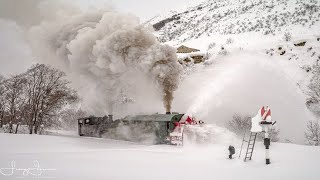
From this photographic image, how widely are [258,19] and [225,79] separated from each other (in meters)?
30.2

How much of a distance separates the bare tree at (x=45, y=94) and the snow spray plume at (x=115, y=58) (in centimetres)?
418

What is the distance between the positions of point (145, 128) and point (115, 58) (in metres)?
7.25

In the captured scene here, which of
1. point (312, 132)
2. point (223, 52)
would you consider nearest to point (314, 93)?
point (312, 132)

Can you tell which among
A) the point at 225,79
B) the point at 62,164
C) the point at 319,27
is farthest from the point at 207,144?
the point at 319,27

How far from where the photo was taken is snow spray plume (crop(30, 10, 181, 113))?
71.5 feet

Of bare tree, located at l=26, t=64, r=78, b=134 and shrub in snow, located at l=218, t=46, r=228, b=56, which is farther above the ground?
shrub in snow, located at l=218, t=46, r=228, b=56

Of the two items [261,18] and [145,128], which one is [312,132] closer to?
[145,128]

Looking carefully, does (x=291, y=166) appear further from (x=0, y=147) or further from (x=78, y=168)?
(x=0, y=147)

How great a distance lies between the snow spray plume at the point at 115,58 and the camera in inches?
858

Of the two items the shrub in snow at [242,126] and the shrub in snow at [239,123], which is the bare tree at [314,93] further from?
the shrub in snow at [239,123]

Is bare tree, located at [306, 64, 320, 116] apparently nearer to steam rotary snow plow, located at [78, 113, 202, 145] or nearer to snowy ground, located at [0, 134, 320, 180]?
steam rotary snow plow, located at [78, 113, 202, 145]

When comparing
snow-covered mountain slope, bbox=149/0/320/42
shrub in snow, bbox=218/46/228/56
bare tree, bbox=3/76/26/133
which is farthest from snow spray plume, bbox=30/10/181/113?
snow-covered mountain slope, bbox=149/0/320/42

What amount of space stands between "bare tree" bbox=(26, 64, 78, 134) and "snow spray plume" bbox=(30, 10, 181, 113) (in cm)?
418

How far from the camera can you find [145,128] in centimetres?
1803
